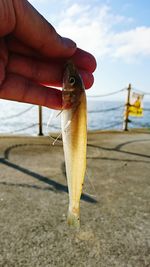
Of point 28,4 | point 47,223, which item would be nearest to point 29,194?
point 47,223

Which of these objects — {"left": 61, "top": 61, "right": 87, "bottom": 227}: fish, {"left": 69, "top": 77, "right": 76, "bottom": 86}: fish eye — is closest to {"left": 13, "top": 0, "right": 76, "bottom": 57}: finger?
{"left": 61, "top": 61, "right": 87, "bottom": 227}: fish

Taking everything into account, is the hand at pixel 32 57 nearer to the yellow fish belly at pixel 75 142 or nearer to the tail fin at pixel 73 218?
the yellow fish belly at pixel 75 142

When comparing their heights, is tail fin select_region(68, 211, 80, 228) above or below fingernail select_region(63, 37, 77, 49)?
below

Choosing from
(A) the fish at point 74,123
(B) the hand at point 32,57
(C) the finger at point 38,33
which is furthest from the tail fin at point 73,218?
(C) the finger at point 38,33

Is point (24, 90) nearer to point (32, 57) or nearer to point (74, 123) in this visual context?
point (32, 57)

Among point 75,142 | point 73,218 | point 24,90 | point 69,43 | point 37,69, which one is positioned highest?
point 69,43

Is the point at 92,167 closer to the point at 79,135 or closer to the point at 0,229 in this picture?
the point at 0,229

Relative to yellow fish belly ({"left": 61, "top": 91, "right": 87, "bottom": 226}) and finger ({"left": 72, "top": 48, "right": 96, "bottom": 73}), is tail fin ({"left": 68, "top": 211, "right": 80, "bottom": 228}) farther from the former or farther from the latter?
finger ({"left": 72, "top": 48, "right": 96, "bottom": 73})

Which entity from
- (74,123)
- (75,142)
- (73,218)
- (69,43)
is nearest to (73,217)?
(73,218)
